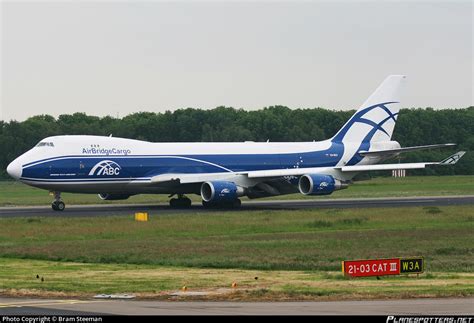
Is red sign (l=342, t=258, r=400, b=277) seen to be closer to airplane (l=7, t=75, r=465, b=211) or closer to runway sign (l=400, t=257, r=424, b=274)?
runway sign (l=400, t=257, r=424, b=274)

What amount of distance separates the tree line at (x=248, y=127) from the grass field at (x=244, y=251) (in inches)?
2236

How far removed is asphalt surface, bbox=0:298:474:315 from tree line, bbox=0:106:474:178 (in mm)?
84069

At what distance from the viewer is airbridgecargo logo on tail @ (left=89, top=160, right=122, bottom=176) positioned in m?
57.9

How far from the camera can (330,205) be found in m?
63.7

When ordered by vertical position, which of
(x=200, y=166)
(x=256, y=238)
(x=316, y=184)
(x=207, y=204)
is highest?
(x=200, y=166)

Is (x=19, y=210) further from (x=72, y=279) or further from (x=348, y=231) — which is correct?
(x=72, y=279)

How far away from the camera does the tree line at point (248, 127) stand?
362 ft

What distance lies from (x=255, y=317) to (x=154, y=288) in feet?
21.9

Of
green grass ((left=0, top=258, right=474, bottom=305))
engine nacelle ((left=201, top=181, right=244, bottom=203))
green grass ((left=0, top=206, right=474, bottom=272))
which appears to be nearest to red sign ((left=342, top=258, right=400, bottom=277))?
green grass ((left=0, top=258, right=474, bottom=305))

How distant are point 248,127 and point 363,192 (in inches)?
1905

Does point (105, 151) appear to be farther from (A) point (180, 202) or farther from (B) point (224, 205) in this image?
(B) point (224, 205)

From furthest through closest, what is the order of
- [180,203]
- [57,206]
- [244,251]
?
[180,203], [57,206], [244,251]

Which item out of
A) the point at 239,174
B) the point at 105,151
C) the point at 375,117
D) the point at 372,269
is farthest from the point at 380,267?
the point at 375,117

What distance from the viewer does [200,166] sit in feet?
205
